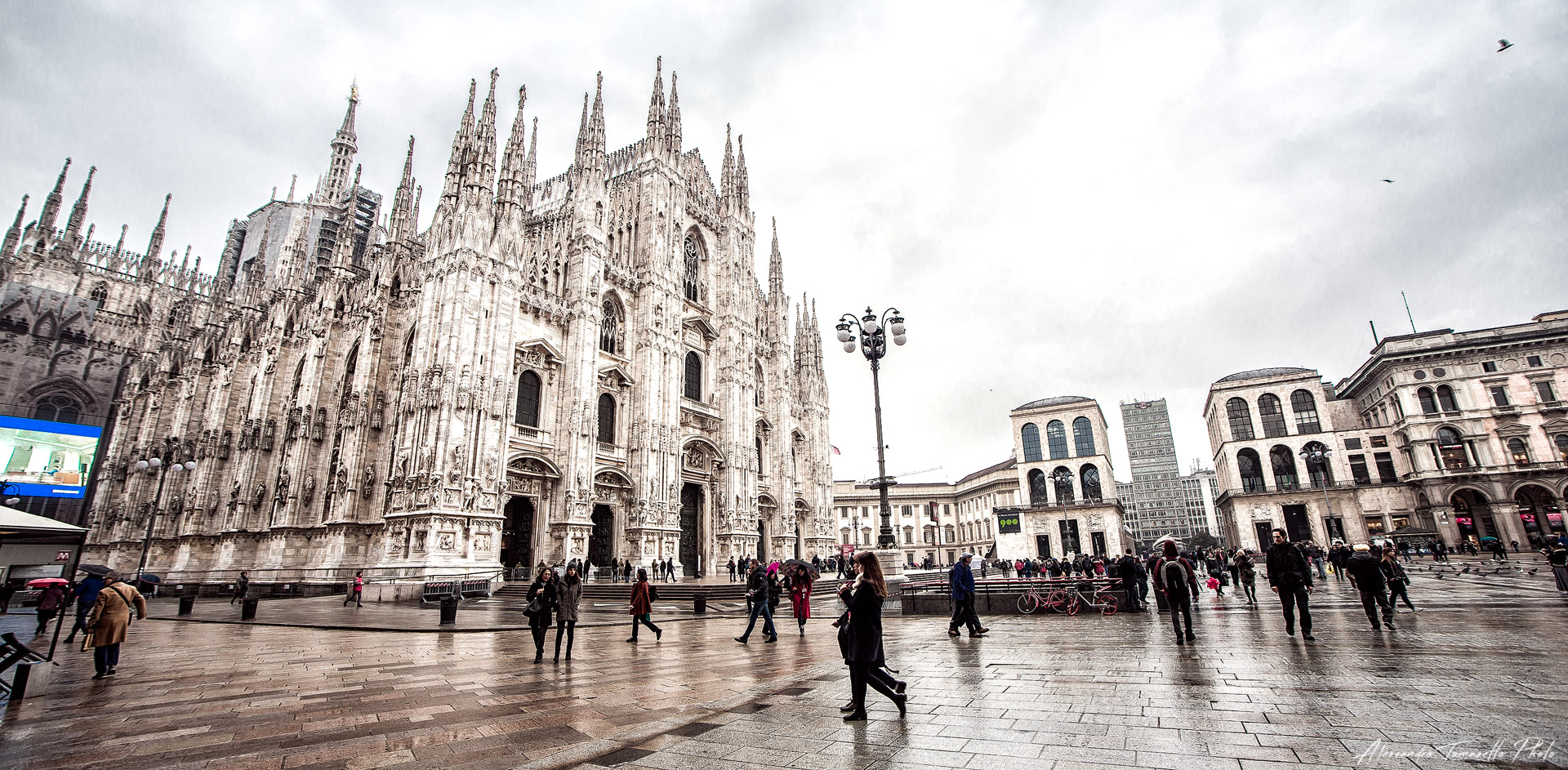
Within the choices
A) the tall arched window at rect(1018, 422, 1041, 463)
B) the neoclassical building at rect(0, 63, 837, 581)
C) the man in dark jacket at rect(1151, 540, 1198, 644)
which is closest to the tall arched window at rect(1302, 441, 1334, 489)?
the tall arched window at rect(1018, 422, 1041, 463)

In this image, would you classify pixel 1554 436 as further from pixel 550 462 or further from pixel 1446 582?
pixel 550 462

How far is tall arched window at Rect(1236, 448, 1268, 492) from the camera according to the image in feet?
175

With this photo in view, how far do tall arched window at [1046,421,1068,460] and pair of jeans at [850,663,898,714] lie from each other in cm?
5757

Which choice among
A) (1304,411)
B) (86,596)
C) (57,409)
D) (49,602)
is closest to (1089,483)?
(1304,411)

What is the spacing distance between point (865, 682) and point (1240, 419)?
207 ft

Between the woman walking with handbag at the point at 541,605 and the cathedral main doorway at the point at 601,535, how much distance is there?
67.1ft

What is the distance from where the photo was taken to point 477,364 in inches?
1009

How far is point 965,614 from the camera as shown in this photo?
37.1 ft

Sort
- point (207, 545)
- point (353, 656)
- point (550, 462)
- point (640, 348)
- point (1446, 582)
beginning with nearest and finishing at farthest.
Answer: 1. point (353, 656)
2. point (1446, 582)
3. point (550, 462)
4. point (640, 348)
5. point (207, 545)

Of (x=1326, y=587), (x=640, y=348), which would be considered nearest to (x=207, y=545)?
(x=640, y=348)

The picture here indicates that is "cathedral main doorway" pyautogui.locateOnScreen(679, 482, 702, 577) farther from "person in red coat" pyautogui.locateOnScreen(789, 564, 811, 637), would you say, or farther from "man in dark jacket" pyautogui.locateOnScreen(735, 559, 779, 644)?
"man in dark jacket" pyautogui.locateOnScreen(735, 559, 779, 644)

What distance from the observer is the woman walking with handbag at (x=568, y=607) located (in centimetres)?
939

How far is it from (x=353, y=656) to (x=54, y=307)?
59.1 metres

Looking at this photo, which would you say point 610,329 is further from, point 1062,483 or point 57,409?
point 57,409
